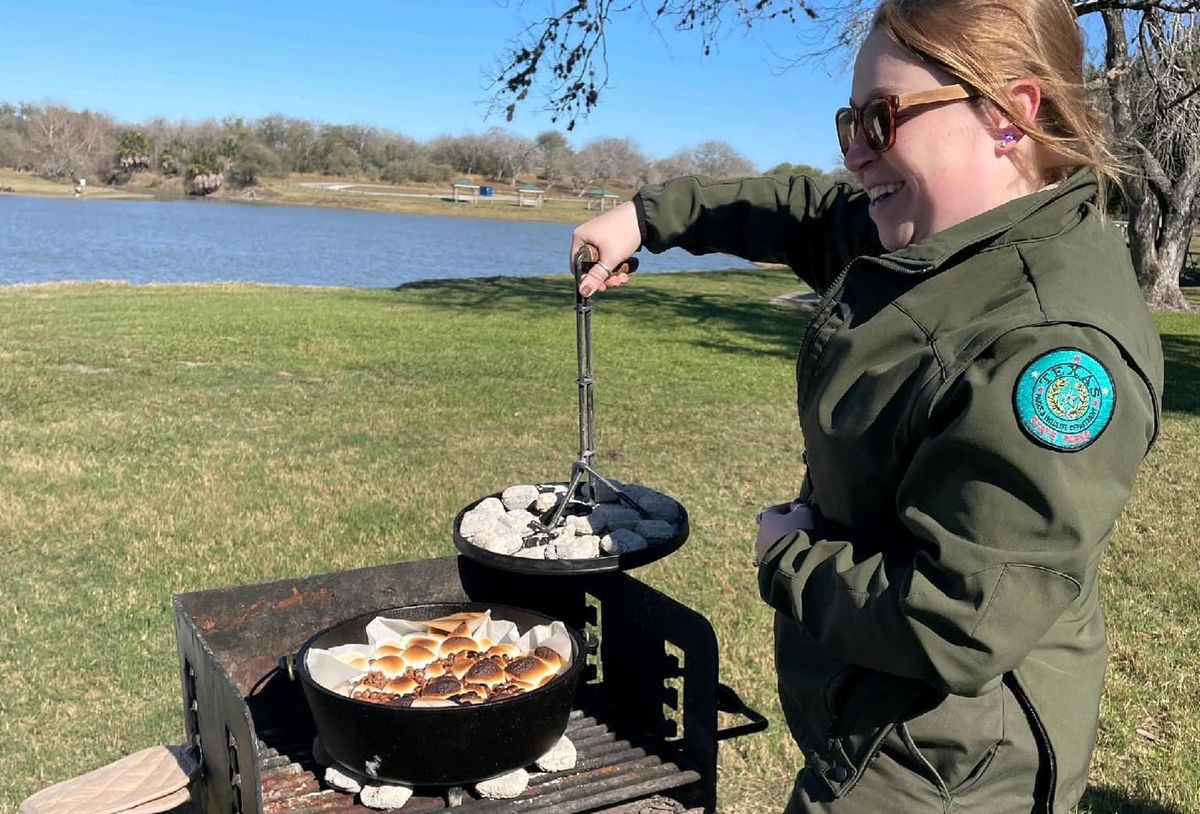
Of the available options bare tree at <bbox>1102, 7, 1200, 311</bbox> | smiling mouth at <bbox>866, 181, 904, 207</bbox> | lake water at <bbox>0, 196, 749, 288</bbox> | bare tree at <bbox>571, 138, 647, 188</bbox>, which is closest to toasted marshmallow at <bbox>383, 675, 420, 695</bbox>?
smiling mouth at <bbox>866, 181, 904, 207</bbox>

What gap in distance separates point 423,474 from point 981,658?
5580 mm

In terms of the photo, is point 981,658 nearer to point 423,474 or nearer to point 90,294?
point 423,474

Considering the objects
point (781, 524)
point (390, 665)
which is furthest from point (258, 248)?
point (781, 524)

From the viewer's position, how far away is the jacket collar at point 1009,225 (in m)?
1.44

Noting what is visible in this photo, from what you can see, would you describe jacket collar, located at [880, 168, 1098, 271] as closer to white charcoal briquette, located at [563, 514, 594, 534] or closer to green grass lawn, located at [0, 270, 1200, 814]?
white charcoal briquette, located at [563, 514, 594, 534]

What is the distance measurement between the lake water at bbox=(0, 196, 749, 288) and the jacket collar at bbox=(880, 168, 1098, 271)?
804 inches

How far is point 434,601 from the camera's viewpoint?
310 cm

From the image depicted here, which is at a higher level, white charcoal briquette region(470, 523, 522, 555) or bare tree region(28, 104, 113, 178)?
bare tree region(28, 104, 113, 178)

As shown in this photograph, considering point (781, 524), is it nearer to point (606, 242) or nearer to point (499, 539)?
point (606, 242)

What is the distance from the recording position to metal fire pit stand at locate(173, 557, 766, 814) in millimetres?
2385

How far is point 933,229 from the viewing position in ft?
5.00

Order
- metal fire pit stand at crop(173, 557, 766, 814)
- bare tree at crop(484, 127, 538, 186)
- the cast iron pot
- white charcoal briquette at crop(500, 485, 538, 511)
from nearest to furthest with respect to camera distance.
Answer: the cast iron pot < metal fire pit stand at crop(173, 557, 766, 814) < white charcoal briquette at crop(500, 485, 538, 511) < bare tree at crop(484, 127, 538, 186)

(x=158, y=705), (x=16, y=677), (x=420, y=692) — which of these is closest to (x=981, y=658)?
(x=420, y=692)

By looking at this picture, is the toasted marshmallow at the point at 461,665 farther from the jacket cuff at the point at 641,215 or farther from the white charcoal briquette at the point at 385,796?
the jacket cuff at the point at 641,215
